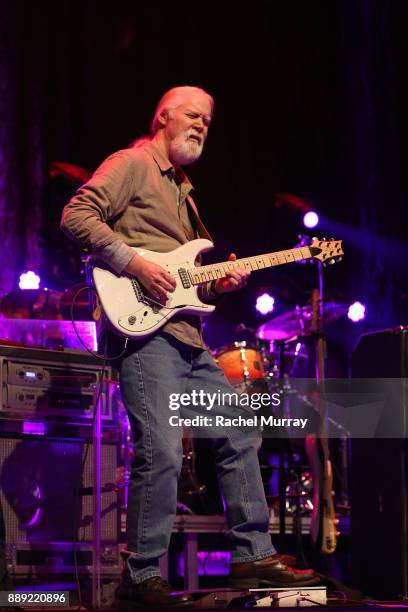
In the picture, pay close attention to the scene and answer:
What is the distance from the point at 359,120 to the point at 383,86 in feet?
1.02

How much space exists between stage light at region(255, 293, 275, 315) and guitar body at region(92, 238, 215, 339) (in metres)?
2.96

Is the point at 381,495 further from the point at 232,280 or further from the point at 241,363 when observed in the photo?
the point at 241,363

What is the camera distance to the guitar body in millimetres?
3174

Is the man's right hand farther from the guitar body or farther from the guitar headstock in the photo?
the guitar headstock

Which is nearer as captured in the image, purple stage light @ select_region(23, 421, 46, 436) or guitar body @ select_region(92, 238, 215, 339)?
guitar body @ select_region(92, 238, 215, 339)

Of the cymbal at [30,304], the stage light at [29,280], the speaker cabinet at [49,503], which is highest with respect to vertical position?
the stage light at [29,280]

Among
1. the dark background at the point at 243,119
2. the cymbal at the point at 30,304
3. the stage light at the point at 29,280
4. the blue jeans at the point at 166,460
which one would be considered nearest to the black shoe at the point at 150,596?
the blue jeans at the point at 166,460

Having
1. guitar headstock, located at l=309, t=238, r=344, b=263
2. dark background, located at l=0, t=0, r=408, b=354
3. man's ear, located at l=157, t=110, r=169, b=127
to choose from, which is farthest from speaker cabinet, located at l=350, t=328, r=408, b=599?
dark background, located at l=0, t=0, r=408, b=354

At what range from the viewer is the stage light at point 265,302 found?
20.6 feet

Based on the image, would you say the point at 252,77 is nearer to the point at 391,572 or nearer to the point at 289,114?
the point at 289,114

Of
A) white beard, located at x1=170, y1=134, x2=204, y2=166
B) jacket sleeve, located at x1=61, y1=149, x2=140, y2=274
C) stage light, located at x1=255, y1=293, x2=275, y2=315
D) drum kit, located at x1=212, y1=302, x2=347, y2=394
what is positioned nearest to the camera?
jacket sleeve, located at x1=61, y1=149, x2=140, y2=274

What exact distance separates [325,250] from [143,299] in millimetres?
931

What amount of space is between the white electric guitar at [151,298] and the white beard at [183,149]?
0.37 metres

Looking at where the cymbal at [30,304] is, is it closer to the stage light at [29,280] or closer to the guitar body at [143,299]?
the stage light at [29,280]
